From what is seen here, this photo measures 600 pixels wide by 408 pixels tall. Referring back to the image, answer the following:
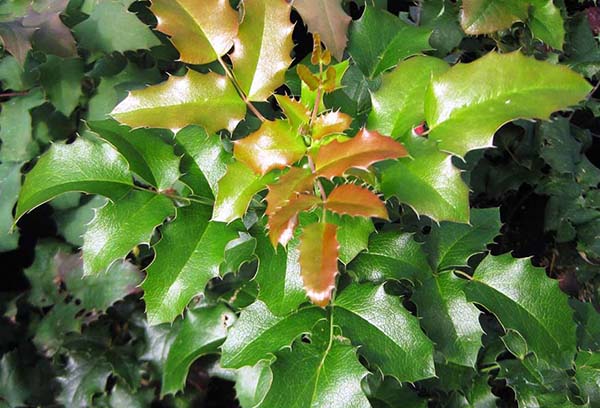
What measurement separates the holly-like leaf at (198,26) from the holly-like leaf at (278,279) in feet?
0.70

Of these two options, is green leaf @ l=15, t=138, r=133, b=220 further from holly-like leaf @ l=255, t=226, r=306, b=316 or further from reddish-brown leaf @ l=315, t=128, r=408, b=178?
reddish-brown leaf @ l=315, t=128, r=408, b=178

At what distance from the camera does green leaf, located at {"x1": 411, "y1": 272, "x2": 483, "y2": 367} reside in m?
0.84

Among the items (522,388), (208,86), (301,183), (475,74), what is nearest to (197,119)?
(208,86)

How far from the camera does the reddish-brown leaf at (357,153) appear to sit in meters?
0.56

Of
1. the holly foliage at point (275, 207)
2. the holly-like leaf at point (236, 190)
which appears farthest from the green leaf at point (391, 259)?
the holly-like leaf at point (236, 190)

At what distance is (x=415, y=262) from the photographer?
0.82 m

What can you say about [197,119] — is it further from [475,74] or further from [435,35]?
[435,35]

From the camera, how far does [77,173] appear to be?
0.77 meters

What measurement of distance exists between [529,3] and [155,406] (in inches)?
40.5

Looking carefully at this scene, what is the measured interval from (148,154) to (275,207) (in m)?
0.30

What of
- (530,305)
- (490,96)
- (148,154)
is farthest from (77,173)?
(530,305)

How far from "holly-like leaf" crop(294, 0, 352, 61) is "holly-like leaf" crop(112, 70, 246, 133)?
178 mm

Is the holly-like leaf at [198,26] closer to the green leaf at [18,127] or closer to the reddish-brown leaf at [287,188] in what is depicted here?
the reddish-brown leaf at [287,188]

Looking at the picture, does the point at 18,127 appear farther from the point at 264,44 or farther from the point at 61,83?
the point at 264,44
